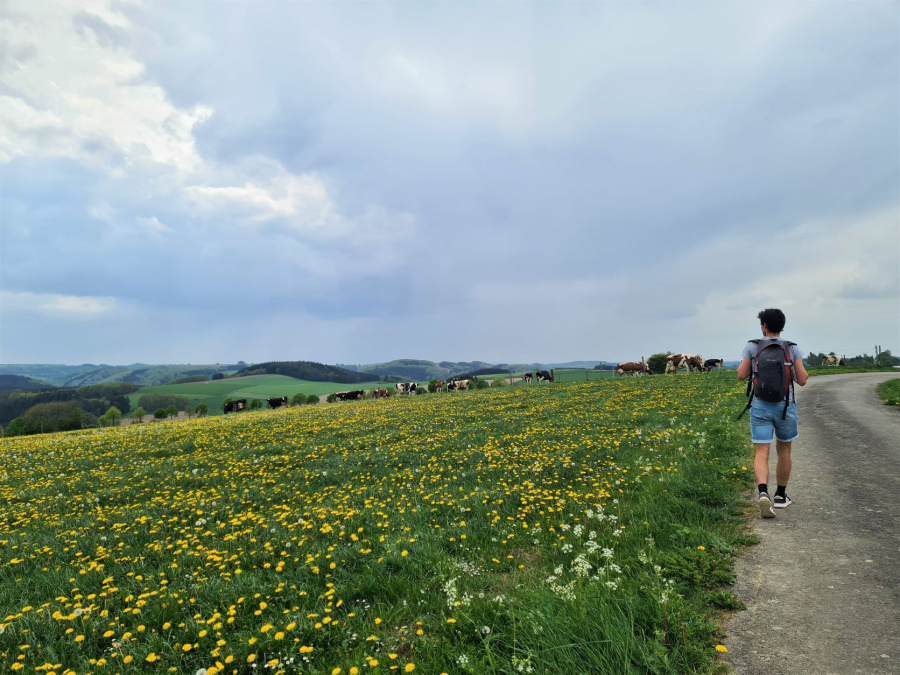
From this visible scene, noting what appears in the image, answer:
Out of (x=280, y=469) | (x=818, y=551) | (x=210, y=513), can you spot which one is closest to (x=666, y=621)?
(x=818, y=551)

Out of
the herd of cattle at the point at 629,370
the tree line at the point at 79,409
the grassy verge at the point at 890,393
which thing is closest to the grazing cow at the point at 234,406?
the herd of cattle at the point at 629,370

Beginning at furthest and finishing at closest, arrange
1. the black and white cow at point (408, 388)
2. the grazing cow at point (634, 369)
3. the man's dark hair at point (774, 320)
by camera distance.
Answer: the black and white cow at point (408, 388) < the grazing cow at point (634, 369) < the man's dark hair at point (774, 320)

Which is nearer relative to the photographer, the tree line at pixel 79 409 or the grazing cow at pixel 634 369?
the grazing cow at pixel 634 369

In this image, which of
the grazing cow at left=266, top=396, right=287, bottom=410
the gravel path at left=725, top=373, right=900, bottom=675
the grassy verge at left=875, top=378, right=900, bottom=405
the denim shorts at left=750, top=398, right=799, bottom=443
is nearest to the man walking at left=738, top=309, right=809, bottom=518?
the denim shorts at left=750, top=398, right=799, bottom=443

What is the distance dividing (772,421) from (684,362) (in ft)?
156

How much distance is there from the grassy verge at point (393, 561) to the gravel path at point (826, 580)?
36 centimetres

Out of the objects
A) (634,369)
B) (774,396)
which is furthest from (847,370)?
(774,396)

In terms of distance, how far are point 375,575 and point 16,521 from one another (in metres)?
10.4

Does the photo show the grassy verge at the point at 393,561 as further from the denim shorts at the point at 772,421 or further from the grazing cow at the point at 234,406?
the grazing cow at the point at 234,406

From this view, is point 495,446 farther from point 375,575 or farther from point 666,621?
point 666,621

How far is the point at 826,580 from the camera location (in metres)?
4.71

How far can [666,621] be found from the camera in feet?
12.7

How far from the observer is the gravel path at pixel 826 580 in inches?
141

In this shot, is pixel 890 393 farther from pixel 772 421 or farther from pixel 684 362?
pixel 684 362
